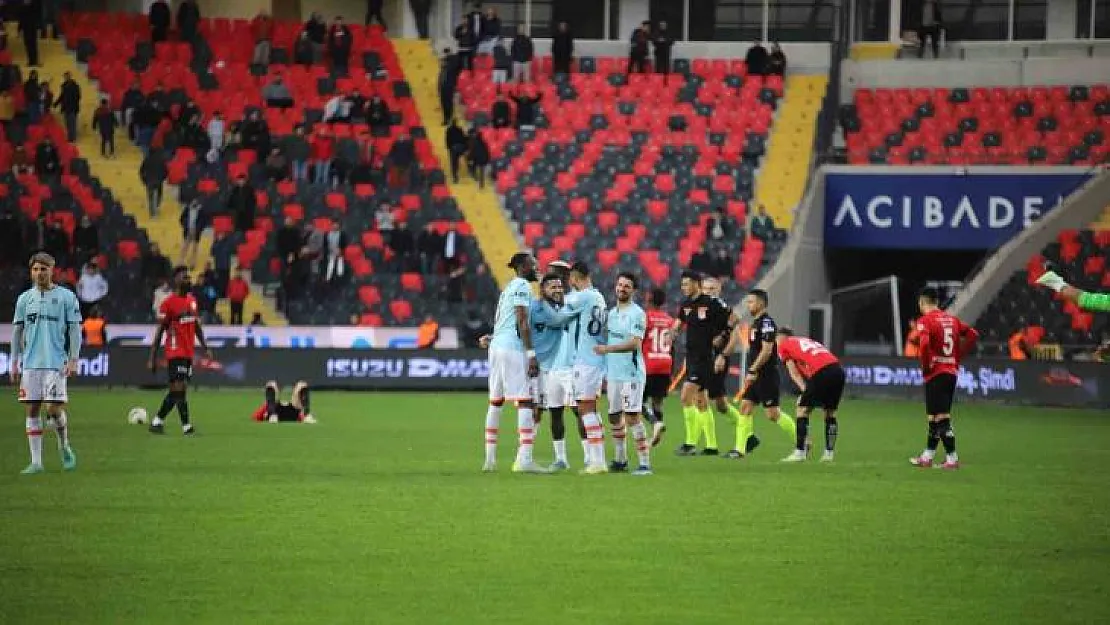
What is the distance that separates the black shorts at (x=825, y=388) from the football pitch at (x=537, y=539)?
0.70 meters

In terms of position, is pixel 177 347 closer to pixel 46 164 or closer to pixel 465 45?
pixel 46 164

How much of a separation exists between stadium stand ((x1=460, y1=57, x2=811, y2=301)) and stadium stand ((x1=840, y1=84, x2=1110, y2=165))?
252cm

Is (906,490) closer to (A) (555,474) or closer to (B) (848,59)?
(A) (555,474)

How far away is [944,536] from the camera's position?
1405cm

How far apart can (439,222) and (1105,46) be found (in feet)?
58.1

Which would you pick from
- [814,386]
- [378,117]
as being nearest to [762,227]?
[378,117]

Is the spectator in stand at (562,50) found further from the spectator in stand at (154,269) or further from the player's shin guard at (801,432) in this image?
the player's shin guard at (801,432)

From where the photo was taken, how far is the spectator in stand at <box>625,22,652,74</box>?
165 feet

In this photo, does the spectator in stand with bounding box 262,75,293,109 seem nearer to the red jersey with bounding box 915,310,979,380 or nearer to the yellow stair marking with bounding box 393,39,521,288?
the yellow stair marking with bounding box 393,39,521,288

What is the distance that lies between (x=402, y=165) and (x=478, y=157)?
1873 mm

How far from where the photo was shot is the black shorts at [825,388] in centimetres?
2150

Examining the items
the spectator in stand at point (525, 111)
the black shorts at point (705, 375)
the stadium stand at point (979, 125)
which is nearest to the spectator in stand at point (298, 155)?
the spectator in stand at point (525, 111)

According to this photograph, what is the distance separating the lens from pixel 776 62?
165 feet

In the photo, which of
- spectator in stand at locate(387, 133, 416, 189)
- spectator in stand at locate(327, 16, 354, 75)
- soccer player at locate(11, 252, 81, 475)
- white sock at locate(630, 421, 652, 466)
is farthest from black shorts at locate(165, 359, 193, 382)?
spectator in stand at locate(327, 16, 354, 75)
